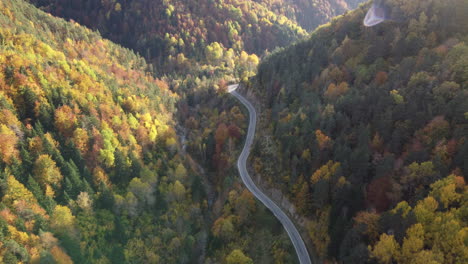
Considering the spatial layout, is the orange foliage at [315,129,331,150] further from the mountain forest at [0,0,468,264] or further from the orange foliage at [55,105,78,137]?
the orange foliage at [55,105,78,137]

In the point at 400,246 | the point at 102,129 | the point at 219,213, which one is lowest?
the point at 400,246

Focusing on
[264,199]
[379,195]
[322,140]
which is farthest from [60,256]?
[379,195]

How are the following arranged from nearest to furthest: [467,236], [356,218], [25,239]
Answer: [467,236] < [356,218] < [25,239]

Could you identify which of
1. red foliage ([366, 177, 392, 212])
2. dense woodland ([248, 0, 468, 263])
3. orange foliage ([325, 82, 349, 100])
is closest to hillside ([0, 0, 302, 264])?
dense woodland ([248, 0, 468, 263])

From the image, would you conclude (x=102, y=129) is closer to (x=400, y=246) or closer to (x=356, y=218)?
(x=356, y=218)

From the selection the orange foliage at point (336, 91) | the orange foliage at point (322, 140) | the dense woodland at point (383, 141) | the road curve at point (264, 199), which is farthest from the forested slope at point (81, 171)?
the orange foliage at point (336, 91)

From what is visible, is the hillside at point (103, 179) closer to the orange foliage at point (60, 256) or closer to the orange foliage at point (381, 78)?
the orange foliage at point (60, 256)

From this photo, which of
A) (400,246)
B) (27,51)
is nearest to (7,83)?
(27,51)
